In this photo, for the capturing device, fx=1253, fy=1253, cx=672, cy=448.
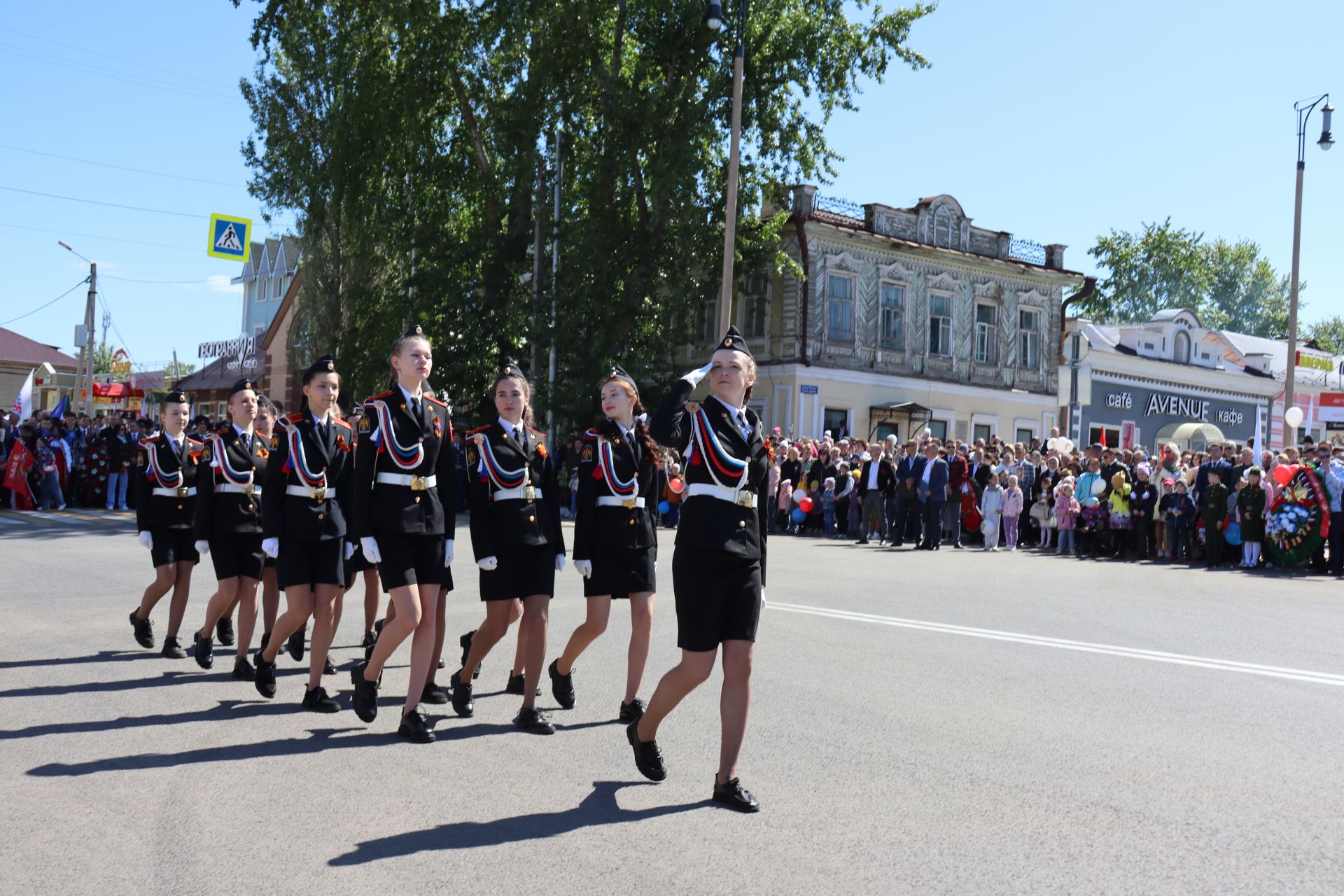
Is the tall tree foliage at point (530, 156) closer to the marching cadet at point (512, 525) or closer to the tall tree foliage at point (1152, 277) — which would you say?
the marching cadet at point (512, 525)

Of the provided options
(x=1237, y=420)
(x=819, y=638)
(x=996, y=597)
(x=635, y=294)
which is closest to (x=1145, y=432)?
(x=1237, y=420)

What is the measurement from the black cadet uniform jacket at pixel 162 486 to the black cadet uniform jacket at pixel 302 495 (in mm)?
1818

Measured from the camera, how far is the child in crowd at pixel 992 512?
2289 cm

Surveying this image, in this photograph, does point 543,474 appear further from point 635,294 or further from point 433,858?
point 635,294

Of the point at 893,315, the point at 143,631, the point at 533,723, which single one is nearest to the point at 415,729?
the point at 533,723

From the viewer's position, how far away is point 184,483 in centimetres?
A: 946

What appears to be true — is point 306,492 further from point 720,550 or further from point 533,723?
point 720,550

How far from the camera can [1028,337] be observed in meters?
43.7

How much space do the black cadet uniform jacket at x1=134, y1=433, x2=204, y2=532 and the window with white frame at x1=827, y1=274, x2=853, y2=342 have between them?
3022cm

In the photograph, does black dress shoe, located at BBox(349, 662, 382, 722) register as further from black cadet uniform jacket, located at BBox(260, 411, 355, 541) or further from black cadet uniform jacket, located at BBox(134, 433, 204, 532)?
black cadet uniform jacket, located at BBox(134, 433, 204, 532)

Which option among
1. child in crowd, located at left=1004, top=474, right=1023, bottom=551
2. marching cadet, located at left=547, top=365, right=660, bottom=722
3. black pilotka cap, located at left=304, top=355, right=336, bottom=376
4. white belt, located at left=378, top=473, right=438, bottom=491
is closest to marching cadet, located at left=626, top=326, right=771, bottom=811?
marching cadet, located at left=547, top=365, right=660, bottom=722

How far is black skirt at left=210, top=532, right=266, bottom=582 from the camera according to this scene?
855 cm

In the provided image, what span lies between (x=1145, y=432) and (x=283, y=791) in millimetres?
48594

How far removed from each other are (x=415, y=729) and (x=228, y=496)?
285 centimetres
